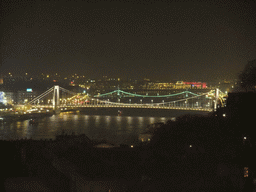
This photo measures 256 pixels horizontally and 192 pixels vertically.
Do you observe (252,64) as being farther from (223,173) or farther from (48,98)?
(48,98)

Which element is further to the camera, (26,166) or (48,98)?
(48,98)

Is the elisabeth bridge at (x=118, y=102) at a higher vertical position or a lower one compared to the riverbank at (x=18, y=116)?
higher

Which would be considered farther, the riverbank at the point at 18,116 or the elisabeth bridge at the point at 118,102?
the elisabeth bridge at the point at 118,102

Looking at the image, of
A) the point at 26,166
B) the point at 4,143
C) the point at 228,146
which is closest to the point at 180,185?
the point at 228,146

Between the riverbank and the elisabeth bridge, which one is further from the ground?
the elisabeth bridge

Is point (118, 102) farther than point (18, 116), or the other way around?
point (118, 102)

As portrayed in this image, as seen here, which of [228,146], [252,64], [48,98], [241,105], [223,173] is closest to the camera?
[223,173]

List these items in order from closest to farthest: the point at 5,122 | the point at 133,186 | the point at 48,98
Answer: the point at 133,186 < the point at 5,122 < the point at 48,98

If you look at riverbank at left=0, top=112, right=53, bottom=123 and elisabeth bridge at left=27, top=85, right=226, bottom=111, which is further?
elisabeth bridge at left=27, top=85, right=226, bottom=111

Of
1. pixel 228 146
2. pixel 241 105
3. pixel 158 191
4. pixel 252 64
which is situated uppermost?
pixel 252 64

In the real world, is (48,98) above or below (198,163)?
above

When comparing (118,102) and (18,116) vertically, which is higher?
(118,102)
